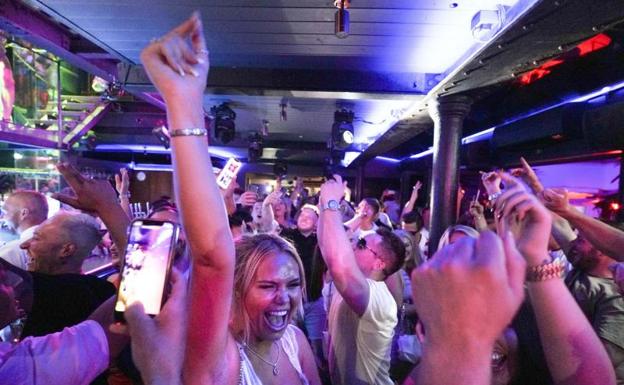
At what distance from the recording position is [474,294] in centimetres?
52

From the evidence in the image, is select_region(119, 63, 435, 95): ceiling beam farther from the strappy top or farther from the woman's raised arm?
the woman's raised arm

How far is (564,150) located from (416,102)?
9.14ft

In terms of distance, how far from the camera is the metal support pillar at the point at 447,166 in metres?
3.79

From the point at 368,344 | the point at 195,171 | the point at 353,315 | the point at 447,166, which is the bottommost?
the point at 368,344

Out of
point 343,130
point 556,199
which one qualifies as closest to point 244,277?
point 556,199

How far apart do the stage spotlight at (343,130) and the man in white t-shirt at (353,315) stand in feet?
10.6

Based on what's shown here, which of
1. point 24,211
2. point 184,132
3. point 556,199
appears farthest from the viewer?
point 24,211

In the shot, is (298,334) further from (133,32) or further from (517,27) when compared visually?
(133,32)

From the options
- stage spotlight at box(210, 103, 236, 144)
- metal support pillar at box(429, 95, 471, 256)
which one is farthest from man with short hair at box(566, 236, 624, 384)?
stage spotlight at box(210, 103, 236, 144)

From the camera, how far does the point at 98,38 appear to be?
10.3 feet

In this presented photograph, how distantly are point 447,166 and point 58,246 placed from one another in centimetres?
331

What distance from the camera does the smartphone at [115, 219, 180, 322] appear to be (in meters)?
0.93

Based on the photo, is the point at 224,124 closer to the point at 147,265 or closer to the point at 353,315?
the point at 353,315

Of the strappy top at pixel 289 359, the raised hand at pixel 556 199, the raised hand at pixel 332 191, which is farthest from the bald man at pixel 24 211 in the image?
the raised hand at pixel 556 199
